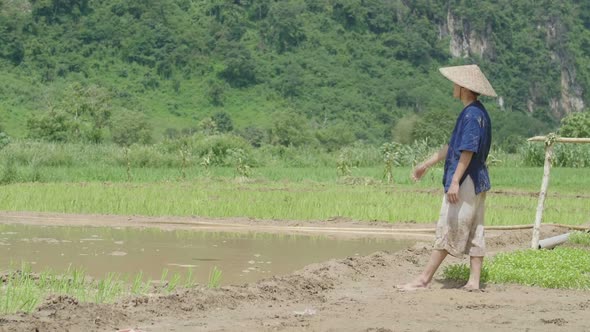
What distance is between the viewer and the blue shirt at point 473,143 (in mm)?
7094

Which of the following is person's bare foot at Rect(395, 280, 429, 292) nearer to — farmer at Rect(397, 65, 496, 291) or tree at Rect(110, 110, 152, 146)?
farmer at Rect(397, 65, 496, 291)

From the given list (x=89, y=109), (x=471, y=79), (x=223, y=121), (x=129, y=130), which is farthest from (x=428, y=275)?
(x=223, y=121)

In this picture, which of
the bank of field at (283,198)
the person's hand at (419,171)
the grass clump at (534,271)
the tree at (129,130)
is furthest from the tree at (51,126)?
the person's hand at (419,171)

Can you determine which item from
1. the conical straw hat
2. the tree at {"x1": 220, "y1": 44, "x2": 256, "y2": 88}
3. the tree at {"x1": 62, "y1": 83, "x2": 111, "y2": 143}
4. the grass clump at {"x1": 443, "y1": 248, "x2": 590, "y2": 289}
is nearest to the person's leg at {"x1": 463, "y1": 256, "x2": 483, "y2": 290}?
the grass clump at {"x1": 443, "y1": 248, "x2": 590, "y2": 289}

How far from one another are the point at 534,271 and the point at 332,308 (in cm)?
210

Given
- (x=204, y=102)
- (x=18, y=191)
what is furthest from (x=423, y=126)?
(x=18, y=191)

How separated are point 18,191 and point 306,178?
928 centimetres

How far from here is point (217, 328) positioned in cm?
563

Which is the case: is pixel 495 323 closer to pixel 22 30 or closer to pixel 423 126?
pixel 423 126

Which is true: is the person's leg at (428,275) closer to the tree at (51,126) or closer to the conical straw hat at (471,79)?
the conical straw hat at (471,79)

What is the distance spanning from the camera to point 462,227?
7195mm

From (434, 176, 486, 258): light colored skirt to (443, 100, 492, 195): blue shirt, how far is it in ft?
0.21

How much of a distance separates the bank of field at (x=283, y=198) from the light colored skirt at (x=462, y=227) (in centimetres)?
652

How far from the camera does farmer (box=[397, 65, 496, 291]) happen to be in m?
7.11
